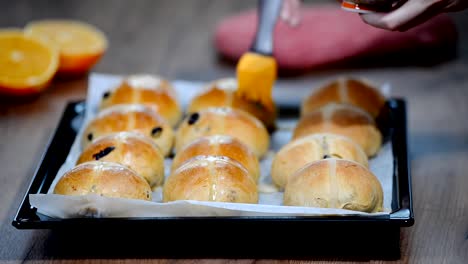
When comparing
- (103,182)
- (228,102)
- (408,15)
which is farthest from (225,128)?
(408,15)

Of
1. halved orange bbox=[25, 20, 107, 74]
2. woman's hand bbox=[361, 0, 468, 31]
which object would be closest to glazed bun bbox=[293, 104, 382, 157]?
woman's hand bbox=[361, 0, 468, 31]

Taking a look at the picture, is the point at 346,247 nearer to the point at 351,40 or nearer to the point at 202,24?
the point at 351,40

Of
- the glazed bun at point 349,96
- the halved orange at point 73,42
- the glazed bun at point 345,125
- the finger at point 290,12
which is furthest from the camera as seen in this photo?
the halved orange at point 73,42

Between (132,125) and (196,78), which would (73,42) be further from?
(132,125)

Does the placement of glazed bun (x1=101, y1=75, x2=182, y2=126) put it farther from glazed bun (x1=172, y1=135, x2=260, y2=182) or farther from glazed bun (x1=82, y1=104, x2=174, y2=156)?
glazed bun (x1=172, y1=135, x2=260, y2=182)

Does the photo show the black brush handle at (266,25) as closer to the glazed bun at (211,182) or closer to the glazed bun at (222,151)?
the glazed bun at (222,151)

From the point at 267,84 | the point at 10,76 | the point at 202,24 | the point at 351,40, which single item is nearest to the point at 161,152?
the point at 267,84

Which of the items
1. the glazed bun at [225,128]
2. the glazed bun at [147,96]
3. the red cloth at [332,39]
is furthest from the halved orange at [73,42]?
the glazed bun at [225,128]
